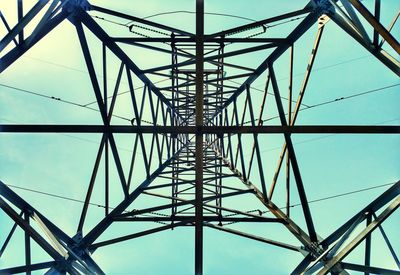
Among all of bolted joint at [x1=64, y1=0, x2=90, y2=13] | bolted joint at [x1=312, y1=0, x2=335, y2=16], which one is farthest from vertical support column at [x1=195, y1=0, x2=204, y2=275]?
bolted joint at [x1=64, y1=0, x2=90, y2=13]

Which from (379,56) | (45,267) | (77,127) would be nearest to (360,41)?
(379,56)

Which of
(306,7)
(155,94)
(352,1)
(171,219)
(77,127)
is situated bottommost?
(171,219)

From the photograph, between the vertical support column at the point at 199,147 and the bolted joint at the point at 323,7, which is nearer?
the vertical support column at the point at 199,147

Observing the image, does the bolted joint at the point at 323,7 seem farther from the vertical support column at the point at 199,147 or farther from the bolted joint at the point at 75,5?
the bolted joint at the point at 75,5

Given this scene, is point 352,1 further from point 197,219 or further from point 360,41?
point 197,219

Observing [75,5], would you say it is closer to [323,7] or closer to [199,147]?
[199,147]

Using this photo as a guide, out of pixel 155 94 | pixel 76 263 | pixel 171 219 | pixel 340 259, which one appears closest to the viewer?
pixel 340 259

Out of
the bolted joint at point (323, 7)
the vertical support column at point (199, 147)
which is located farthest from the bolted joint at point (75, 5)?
the bolted joint at point (323, 7)
